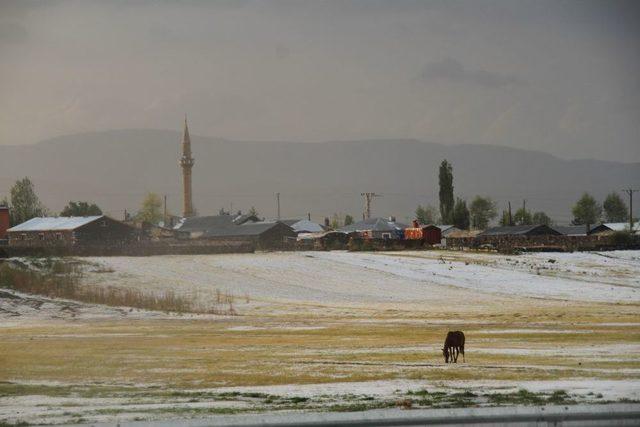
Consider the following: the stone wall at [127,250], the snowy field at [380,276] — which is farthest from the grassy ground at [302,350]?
the stone wall at [127,250]

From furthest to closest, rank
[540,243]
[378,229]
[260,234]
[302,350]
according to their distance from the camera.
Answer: [378,229] < [260,234] < [540,243] < [302,350]

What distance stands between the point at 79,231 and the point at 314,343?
96.2 meters

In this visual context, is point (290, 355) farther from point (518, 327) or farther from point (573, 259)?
point (573, 259)

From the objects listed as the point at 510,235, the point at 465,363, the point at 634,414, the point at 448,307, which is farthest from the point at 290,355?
the point at 510,235

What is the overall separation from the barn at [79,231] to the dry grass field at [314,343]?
40.6 metres

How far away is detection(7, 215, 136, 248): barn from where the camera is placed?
130750 millimetres

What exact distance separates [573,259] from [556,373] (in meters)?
84.5

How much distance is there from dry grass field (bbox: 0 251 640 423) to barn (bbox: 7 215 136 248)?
40.6 m

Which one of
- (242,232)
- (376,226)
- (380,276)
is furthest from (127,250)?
(376,226)

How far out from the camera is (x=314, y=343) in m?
39.8

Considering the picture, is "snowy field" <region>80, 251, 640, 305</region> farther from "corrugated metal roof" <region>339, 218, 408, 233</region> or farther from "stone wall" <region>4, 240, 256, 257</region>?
"corrugated metal roof" <region>339, 218, 408, 233</region>

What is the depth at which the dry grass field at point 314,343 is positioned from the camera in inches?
917

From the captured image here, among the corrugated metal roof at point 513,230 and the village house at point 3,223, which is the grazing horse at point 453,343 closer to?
the village house at point 3,223

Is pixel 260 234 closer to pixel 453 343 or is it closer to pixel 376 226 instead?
pixel 376 226
